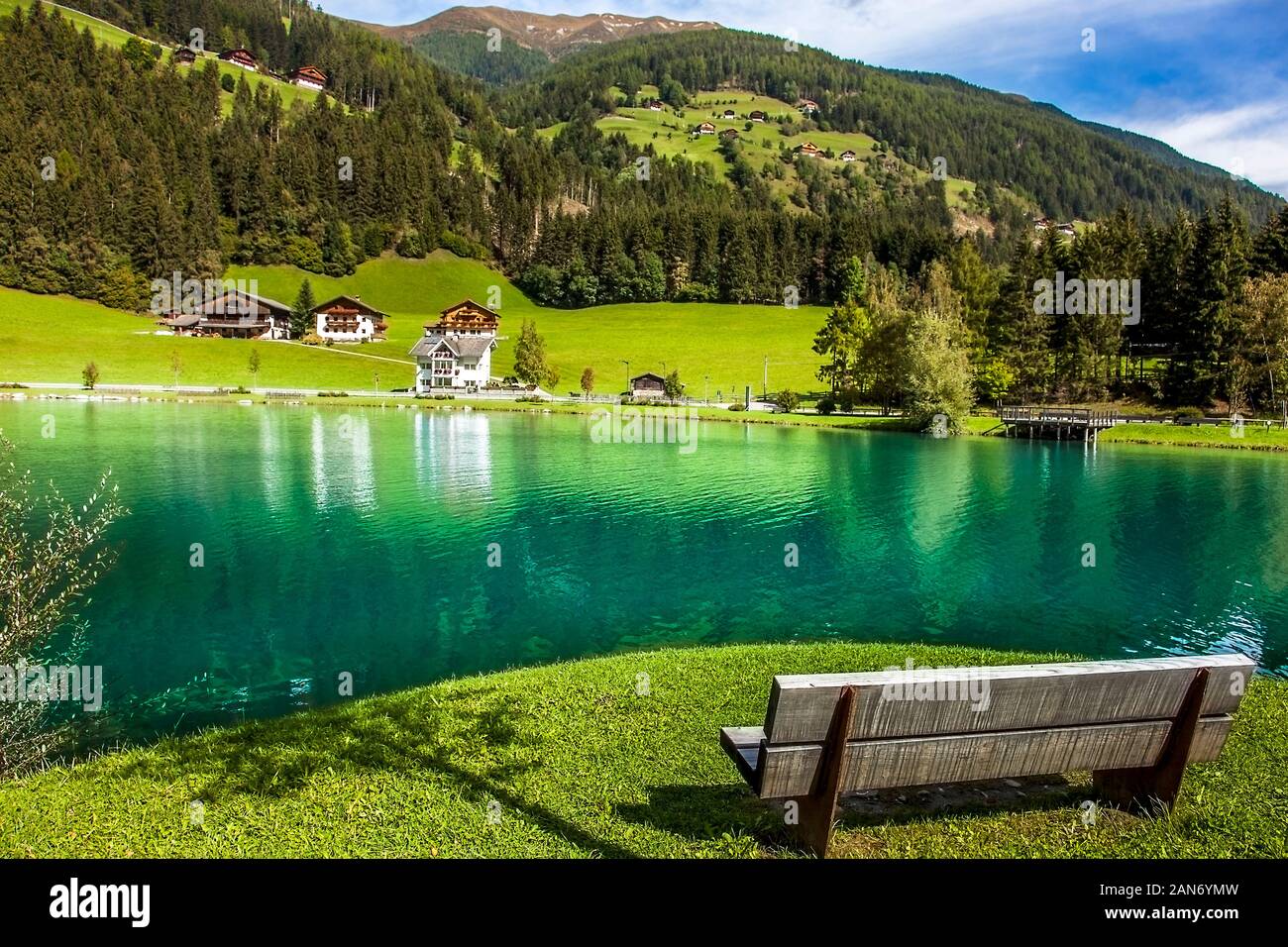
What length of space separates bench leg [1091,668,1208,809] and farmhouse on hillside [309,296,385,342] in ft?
497

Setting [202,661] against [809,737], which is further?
[202,661]

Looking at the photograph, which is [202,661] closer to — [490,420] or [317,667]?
[317,667]

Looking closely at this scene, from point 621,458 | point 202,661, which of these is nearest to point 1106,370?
point 621,458

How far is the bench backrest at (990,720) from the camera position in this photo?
592cm

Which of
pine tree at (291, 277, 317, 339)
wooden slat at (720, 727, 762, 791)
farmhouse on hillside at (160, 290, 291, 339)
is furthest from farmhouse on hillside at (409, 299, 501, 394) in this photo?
wooden slat at (720, 727, 762, 791)

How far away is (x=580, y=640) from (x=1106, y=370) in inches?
3549

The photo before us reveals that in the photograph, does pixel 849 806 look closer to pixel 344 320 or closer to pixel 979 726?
pixel 979 726

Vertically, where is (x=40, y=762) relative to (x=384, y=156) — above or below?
below

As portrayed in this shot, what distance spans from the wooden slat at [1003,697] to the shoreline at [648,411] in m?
69.4

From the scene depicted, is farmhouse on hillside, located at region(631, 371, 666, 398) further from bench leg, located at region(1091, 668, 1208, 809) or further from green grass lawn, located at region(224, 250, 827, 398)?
bench leg, located at region(1091, 668, 1208, 809)

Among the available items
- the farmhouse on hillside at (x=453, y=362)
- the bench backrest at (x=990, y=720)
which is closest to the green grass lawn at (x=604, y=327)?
the farmhouse on hillside at (x=453, y=362)

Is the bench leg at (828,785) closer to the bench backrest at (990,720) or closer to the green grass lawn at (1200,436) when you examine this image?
the bench backrest at (990,720)
